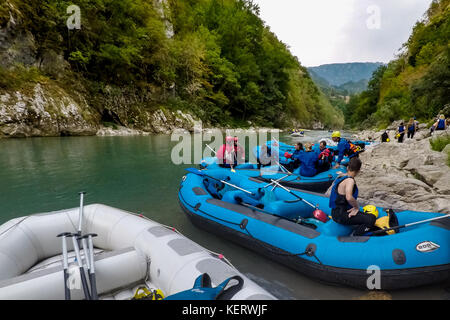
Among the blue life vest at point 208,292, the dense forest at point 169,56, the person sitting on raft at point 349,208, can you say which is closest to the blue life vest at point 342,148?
the person sitting on raft at point 349,208

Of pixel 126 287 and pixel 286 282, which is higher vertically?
pixel 126 287

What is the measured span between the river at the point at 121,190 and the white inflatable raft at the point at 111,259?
1051 mm

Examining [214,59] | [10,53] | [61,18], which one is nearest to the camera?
[10,53]

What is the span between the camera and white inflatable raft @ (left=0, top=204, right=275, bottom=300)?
198cm

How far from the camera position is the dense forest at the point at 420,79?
14438 millimetres

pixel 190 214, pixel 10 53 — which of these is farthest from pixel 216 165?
pixel 10 53

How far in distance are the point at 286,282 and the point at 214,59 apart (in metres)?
29.1

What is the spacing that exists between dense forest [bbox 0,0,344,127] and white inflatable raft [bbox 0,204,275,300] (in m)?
15.5

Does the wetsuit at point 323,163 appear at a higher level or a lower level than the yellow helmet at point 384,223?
higher

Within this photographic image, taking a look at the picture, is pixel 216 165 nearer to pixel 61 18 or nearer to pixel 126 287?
pixel 126 287

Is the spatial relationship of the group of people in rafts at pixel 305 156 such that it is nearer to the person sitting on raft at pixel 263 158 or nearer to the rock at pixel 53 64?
the person sitting on raft at pixel 263 158

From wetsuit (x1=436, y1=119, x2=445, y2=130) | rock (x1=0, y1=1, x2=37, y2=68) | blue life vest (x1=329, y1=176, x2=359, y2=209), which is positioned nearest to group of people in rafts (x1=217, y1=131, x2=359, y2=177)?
blue life vest (x1=329, y1=176, x2=359, y2=209)

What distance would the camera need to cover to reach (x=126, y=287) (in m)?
2.45

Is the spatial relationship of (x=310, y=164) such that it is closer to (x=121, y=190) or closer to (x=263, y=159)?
(x=263, y=159)
